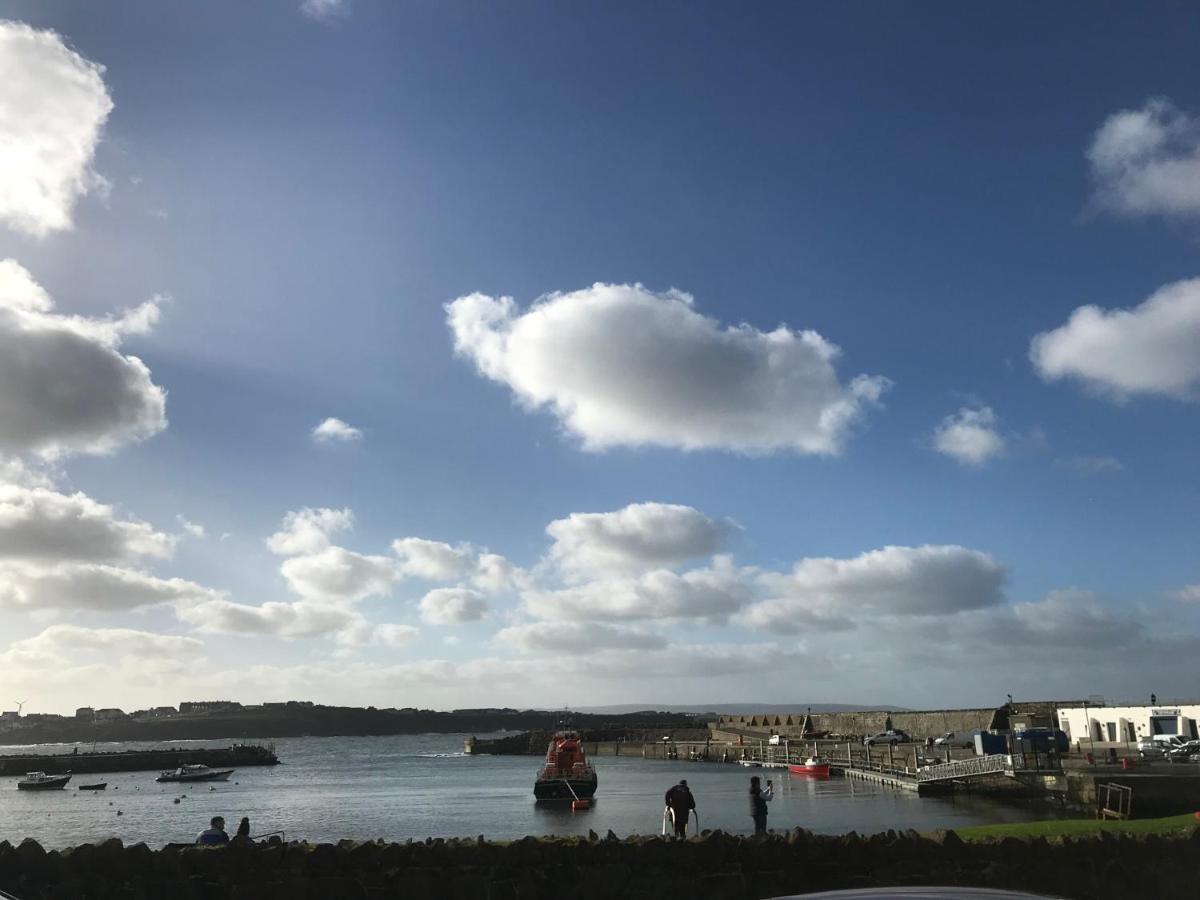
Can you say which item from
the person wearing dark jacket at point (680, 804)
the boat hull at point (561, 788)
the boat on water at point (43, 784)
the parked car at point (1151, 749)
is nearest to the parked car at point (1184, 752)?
the parked car at point (1151, 749)

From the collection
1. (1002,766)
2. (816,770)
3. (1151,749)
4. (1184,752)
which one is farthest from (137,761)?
(1184,752)

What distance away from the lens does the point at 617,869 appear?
44.3 ft

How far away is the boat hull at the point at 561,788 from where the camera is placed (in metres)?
67.4

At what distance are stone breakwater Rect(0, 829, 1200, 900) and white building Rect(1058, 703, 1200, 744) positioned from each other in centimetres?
5041

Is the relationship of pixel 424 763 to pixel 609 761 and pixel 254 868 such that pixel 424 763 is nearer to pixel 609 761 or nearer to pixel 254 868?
pixel 609 761

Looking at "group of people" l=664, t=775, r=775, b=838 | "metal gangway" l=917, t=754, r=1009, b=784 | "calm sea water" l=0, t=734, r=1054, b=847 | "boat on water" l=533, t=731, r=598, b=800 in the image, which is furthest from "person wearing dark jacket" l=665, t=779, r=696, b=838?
"boat on water" l=533, t=731, r=598, b=800

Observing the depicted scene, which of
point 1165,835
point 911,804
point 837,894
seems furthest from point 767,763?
point 837,894

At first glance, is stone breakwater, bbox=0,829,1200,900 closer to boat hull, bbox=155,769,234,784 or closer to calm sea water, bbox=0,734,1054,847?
calm sea water, bbox=0,734,1054,847

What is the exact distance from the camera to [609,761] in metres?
136

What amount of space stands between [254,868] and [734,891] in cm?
732

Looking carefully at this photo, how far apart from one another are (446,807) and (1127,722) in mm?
49416

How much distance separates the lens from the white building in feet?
189

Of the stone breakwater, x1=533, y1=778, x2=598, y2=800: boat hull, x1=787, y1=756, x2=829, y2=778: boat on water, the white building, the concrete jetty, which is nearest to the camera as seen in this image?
the stone breakwater

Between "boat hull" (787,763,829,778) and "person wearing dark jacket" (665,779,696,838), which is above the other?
"person wearing dark jacket" (665,779,696,838)
